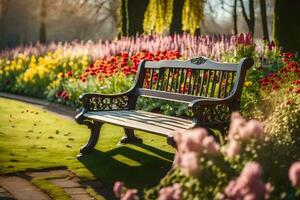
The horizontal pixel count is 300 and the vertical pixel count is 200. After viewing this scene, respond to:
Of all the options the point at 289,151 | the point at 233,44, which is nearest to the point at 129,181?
the point at 289,151

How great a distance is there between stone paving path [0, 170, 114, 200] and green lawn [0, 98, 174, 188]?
175mm

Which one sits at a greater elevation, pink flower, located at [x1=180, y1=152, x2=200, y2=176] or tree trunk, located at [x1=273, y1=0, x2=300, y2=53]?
tree trunk, located at [x1=273, y1=0, x2=300, y2=53]

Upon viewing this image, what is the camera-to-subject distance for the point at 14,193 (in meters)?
4.57

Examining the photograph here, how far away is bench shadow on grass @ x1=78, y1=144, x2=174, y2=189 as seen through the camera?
17.2ft

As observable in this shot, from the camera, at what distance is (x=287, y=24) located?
11.6 meters

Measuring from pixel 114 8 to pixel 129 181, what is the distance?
142 feet

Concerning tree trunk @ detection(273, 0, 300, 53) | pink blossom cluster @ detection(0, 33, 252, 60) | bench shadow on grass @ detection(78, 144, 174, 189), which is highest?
tree trunk @ detection(273, 0, 300, 53)

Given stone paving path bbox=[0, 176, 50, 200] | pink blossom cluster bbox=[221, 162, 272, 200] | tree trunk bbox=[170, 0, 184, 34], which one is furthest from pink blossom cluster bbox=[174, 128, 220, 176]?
tree trunk bbox=[170, 0, 184, 34]

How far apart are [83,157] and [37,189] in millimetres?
1453

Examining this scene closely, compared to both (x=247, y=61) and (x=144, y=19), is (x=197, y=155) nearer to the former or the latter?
(x=247, y=61)

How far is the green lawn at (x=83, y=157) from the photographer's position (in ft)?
17.8

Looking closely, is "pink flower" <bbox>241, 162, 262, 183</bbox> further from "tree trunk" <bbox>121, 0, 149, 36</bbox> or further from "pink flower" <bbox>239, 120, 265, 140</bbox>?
"tree trunk" <bbox>121, 0, 149, 36</bbox>

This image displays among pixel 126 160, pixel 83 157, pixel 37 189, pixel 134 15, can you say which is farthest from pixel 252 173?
pixel 134 15

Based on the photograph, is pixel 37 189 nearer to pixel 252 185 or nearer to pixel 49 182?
pixel 49 182
